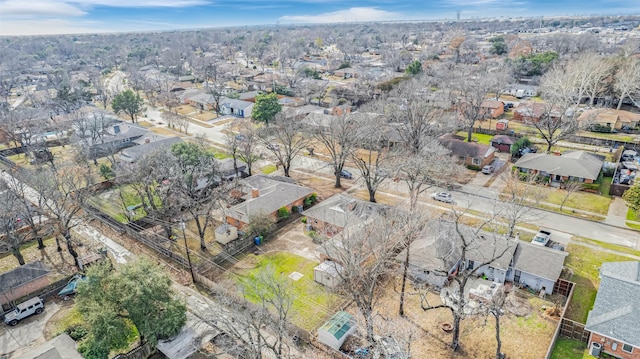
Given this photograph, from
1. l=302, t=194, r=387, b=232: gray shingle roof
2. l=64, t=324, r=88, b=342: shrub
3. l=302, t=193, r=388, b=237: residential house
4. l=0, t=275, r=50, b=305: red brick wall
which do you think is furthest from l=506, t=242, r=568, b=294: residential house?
l=0, t=275, r=50, b=305: red brick wall

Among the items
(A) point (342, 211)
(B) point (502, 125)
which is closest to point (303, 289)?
(A) point (342, 211)

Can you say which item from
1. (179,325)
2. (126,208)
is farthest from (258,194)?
(179,325)

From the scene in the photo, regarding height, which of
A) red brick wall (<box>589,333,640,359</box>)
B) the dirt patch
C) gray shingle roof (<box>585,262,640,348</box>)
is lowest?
the dirt patch

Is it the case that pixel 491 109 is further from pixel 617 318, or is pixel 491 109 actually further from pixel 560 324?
pixel 617 318

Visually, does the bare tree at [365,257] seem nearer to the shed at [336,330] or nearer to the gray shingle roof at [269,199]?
the shed at [336,330]

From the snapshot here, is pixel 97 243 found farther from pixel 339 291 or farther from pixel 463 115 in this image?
pixel 463 115

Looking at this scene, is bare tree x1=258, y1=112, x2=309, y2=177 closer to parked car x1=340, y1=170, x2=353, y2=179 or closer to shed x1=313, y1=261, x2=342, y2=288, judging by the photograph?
parked car x1=340, y1=170, x2=353, y2=179
